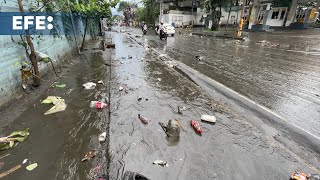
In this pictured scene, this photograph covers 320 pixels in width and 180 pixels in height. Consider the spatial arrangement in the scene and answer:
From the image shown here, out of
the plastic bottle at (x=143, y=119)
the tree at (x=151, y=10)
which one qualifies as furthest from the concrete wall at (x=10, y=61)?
the tree at (x=151, y=10)

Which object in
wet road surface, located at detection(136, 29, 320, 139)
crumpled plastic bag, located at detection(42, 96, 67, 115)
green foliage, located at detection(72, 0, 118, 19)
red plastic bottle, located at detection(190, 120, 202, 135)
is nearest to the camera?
red plastic bottle, located at detection(190, 120, 202, 135)

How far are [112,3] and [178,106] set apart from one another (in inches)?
367

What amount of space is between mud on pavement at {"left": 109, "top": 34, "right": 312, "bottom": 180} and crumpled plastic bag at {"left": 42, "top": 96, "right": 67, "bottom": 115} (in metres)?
1.20

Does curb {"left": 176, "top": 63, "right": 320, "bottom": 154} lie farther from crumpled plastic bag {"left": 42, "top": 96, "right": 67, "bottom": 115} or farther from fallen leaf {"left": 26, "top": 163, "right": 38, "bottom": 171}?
fallen leaf {"left": 26, "top": 163, "right": 38, "bottom": 171}

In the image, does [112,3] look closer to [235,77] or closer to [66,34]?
[66,34]

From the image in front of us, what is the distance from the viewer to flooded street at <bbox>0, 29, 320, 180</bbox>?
2.86 metres

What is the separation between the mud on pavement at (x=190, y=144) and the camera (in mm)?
2824

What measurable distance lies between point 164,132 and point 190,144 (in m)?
0.58

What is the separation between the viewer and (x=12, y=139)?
3506mm

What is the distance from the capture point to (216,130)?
12.5 feet

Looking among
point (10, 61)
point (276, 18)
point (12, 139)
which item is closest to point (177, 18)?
point (276, 18)

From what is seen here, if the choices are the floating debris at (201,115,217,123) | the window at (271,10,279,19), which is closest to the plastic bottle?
the floating debris at (201,115,217,123)

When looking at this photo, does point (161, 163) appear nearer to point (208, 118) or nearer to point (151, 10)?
point (208, 118)

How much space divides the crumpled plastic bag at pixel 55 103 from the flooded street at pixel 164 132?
144 millimetres
